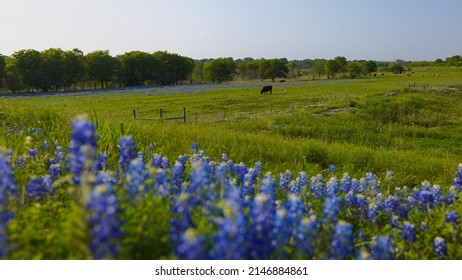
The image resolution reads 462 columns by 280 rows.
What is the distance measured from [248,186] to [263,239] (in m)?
2.07

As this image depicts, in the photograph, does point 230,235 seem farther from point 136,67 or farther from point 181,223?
point 136,67

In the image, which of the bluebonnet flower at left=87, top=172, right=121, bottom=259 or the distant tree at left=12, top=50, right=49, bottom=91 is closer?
the bluebonnet flower at left=87, top=172, right=121, bottom=259

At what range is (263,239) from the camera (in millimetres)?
2373

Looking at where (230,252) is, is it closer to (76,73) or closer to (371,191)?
(371,191)

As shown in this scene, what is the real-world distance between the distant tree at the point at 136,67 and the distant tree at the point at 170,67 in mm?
2520

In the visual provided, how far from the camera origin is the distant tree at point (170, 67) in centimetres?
11631

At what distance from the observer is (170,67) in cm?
11856

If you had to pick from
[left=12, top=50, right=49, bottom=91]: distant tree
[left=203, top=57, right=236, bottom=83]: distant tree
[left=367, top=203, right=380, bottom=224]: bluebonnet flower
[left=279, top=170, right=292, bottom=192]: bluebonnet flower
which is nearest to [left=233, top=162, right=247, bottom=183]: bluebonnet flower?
Result: [left=279, top=170, right=292, bottom=192]: bluebonnet flower

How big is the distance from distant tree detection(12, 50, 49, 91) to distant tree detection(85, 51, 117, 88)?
12339 mm

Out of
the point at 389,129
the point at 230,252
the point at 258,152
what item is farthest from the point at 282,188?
the point at 389,129

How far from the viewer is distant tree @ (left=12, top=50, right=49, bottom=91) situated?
287 feet

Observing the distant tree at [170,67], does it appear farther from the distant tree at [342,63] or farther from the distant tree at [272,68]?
the distant tree at [342,63]

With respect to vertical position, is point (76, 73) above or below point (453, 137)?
above

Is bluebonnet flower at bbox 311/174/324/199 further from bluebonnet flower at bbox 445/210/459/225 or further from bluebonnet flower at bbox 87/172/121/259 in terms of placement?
bluebonnet flower at bbox 87/172/121/259
